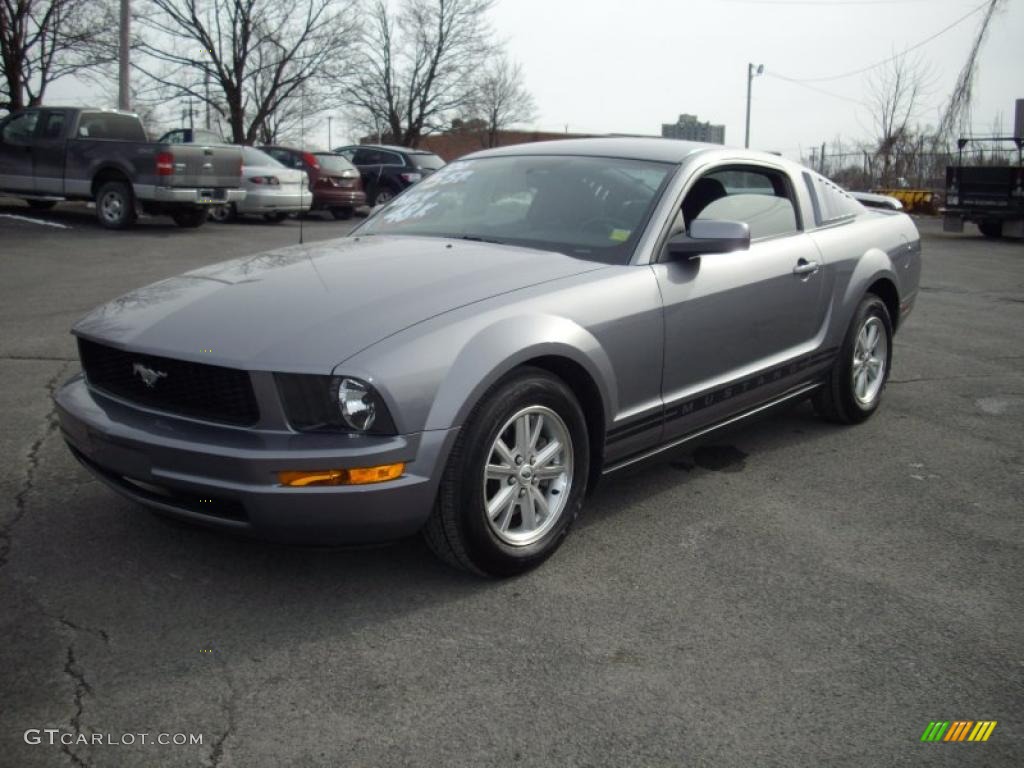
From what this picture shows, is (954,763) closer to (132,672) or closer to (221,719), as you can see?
(221,719)

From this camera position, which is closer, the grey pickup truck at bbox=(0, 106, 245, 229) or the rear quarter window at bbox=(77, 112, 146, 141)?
the grey pickup truck at bbox=(0, 106, 245, 229)

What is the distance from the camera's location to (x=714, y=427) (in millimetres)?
4309

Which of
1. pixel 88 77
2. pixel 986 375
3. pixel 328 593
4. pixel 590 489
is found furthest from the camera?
pixel 88 77

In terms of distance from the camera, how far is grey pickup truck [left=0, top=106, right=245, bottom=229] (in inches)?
583

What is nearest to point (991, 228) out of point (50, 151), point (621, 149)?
point (50, 151)

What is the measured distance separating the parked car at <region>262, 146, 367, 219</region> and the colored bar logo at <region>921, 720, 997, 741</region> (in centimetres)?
1791

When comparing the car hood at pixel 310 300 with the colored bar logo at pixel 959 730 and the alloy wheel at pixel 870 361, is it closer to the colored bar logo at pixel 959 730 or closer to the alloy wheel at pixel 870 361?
the colored bar logo at pixel 959 730

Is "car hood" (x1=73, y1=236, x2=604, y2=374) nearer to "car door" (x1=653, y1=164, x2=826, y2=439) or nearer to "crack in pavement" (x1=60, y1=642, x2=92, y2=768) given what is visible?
"car door" (x1=653, y1=164, x2=826, y2=439)

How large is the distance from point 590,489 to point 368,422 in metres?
1.11

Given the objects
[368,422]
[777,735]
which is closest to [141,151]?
[368,422]

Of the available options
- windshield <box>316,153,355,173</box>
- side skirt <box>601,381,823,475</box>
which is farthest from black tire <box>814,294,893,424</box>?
windshield <box>316,153,355,173</box>

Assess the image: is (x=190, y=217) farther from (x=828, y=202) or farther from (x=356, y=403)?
(x=356, y=403)

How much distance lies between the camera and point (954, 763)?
96.0 inches

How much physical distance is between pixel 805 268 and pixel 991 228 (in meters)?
19.0
